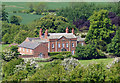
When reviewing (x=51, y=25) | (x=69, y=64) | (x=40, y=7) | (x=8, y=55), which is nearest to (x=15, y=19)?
(x=40, y=7)

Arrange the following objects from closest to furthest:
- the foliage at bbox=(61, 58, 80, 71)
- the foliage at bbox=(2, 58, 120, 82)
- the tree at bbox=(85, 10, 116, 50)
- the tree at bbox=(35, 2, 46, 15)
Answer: the foliage at bbox=(2, 58, 120, 82) → the foliage at bbox=(61, 58, 80, 71) → the tree at bbox=(85, 10, 116, 50) → the tree at bbox=(35, 2, 46, 15)

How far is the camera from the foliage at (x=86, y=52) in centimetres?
2698

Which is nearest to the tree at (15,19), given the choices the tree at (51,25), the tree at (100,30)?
the tree at (51,25)

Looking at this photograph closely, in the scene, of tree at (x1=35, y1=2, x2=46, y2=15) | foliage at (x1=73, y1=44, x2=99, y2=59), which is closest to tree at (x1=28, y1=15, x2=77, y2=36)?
tree at (x1=35, y1=2, x2=46, y2=15)

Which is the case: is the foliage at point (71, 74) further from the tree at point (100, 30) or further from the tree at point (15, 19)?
the tree at point (15, 19)

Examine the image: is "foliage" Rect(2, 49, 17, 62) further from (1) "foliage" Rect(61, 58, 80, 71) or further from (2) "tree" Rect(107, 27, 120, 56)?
(2) "tree" Rect(107, 27, 120, 56)

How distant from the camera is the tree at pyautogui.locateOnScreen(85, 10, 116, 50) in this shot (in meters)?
31.9

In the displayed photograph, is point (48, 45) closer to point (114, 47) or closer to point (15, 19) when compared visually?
point (114, 47)

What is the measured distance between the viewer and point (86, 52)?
2698 centimetres

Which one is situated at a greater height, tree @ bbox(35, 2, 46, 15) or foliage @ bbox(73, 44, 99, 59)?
Answer: tree @ bbox(35, 2, 46, 15)

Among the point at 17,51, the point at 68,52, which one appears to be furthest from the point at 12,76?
the point at 68,52

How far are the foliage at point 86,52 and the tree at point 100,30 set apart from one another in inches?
133

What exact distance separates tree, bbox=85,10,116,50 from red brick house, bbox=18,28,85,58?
156cm

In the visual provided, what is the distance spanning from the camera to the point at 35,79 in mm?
16578
